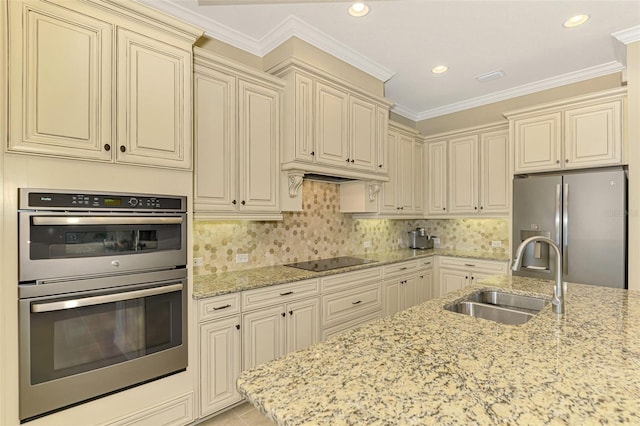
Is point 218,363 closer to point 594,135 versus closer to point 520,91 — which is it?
point 594,135

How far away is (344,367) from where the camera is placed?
3.09ft

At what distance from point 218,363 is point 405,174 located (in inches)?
121

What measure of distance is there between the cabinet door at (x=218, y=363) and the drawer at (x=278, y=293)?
140mm

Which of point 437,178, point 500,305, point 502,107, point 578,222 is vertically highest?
point 502,107

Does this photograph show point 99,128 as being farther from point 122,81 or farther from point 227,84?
point 227,84

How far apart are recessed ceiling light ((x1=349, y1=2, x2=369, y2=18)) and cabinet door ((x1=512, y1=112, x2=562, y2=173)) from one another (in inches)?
86.5

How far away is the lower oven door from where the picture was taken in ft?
4.82

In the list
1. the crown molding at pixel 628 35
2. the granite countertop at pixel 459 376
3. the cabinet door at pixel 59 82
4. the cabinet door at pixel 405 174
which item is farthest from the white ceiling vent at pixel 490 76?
the cabinet door at pixel 59 82

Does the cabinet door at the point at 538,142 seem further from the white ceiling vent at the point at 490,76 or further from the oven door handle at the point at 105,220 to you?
the oven door handle at the point at 105,220

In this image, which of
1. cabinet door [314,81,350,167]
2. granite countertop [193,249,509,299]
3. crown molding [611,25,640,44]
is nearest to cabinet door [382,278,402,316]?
granite countertop [193,249,509,299]

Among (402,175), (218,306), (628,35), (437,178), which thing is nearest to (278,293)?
(218,306)

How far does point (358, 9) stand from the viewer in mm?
2311

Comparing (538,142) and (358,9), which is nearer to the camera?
(358,9)

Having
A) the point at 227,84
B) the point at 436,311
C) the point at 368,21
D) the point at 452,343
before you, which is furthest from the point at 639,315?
the point at 227,84
